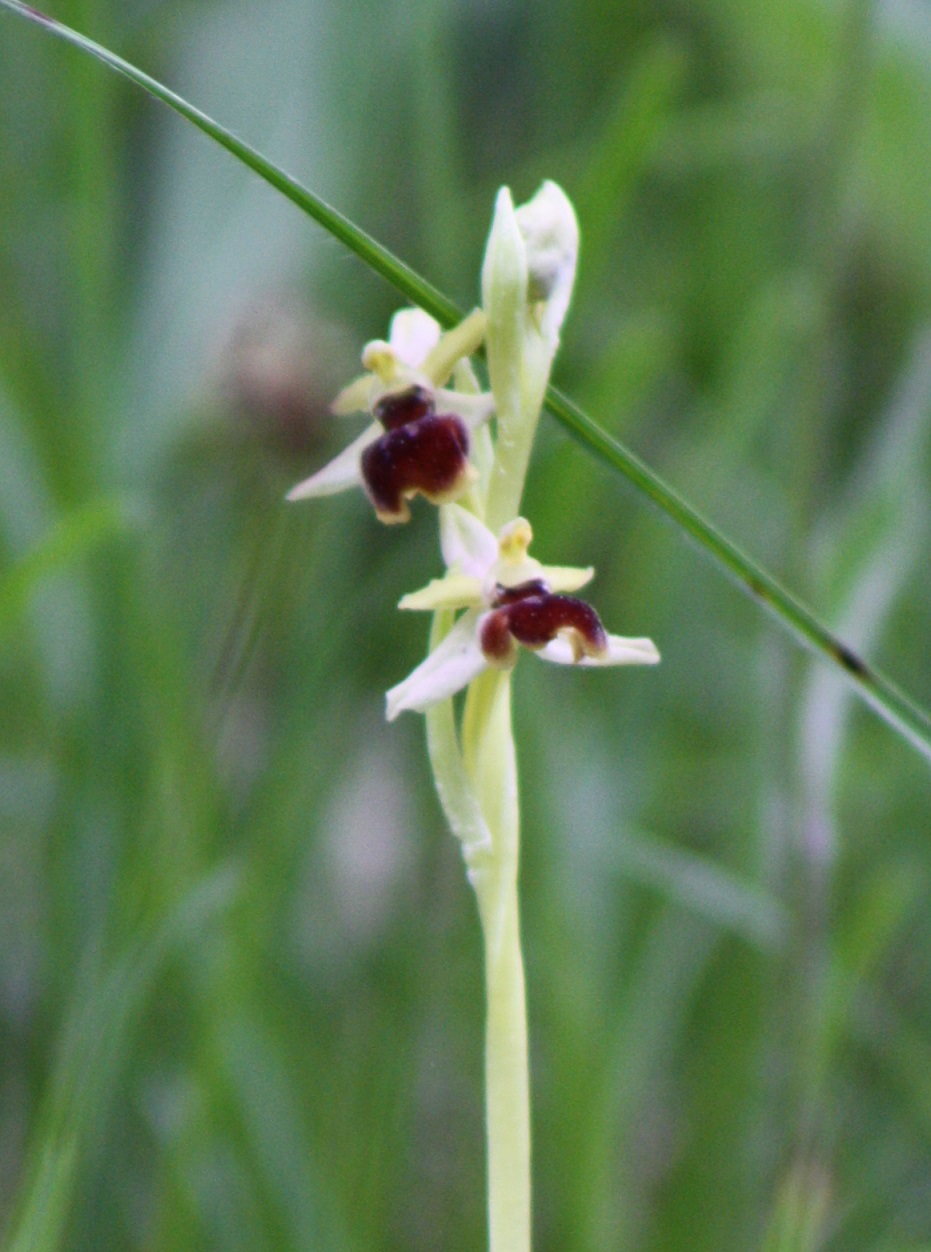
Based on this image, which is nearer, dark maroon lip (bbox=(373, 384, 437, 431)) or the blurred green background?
dark maroon lip (bbox=(373, 384, 437, 431))

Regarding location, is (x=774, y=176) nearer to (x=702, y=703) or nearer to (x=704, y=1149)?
(x=702, y=703)

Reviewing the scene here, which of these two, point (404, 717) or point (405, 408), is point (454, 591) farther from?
point (404, 717)

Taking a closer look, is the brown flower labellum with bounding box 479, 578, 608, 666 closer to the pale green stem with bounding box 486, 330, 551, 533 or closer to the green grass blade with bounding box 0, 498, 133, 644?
the pale green stem with bounding box 486, 330, 551, 533

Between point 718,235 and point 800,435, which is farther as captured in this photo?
point 718,235

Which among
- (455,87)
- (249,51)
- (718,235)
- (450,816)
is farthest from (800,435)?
(455,87)

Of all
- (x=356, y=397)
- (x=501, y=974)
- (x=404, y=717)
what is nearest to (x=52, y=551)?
(x=356, y=397)

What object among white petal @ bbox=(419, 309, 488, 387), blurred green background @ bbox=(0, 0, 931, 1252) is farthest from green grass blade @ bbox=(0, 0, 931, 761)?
blurred green background @ bbox=(0, 0, 931, 1252)
